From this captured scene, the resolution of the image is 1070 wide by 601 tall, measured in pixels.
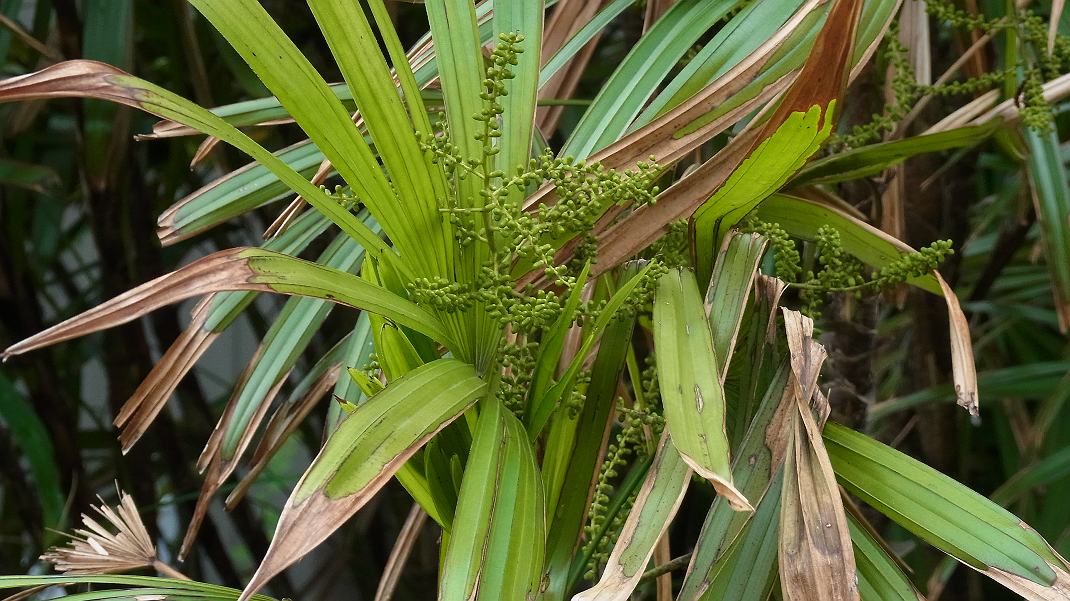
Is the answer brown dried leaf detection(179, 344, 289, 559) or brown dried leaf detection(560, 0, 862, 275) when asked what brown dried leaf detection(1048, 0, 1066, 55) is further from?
brown dried leaf detection(179, 344, 289, 559)

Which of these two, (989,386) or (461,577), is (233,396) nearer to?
(461,577)

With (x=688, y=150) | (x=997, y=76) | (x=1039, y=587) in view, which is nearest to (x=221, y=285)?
(x=688, y=150)

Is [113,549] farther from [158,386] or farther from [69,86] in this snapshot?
[69,86]

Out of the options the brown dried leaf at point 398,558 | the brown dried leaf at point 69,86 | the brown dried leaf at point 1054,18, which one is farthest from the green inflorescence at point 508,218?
the brown dried leaf at point 1054,18

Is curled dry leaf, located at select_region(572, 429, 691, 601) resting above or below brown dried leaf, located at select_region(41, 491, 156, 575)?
above

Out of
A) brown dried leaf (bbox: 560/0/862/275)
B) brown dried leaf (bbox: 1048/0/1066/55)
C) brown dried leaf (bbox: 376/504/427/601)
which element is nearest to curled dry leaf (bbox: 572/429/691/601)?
brown dried leaf (bbox: 560/0/862/275)

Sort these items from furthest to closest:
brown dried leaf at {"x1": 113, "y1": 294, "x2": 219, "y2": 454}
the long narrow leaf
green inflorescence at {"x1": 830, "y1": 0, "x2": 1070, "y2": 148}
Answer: green inflorescence at {"x1": 830, "y1": 0, "x2": 1070, "y2": 148} < brown dried leaf at {"x1": 113, "y1": 294, "x2": 219, "y2": 454} < the long narrow leaf

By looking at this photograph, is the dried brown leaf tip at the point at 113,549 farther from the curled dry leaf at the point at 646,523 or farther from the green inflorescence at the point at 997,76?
the green inflorescence at the point at 997,76

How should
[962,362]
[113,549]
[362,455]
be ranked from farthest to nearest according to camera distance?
1. [113,549]
2. [962,362]
3. [362,455]
